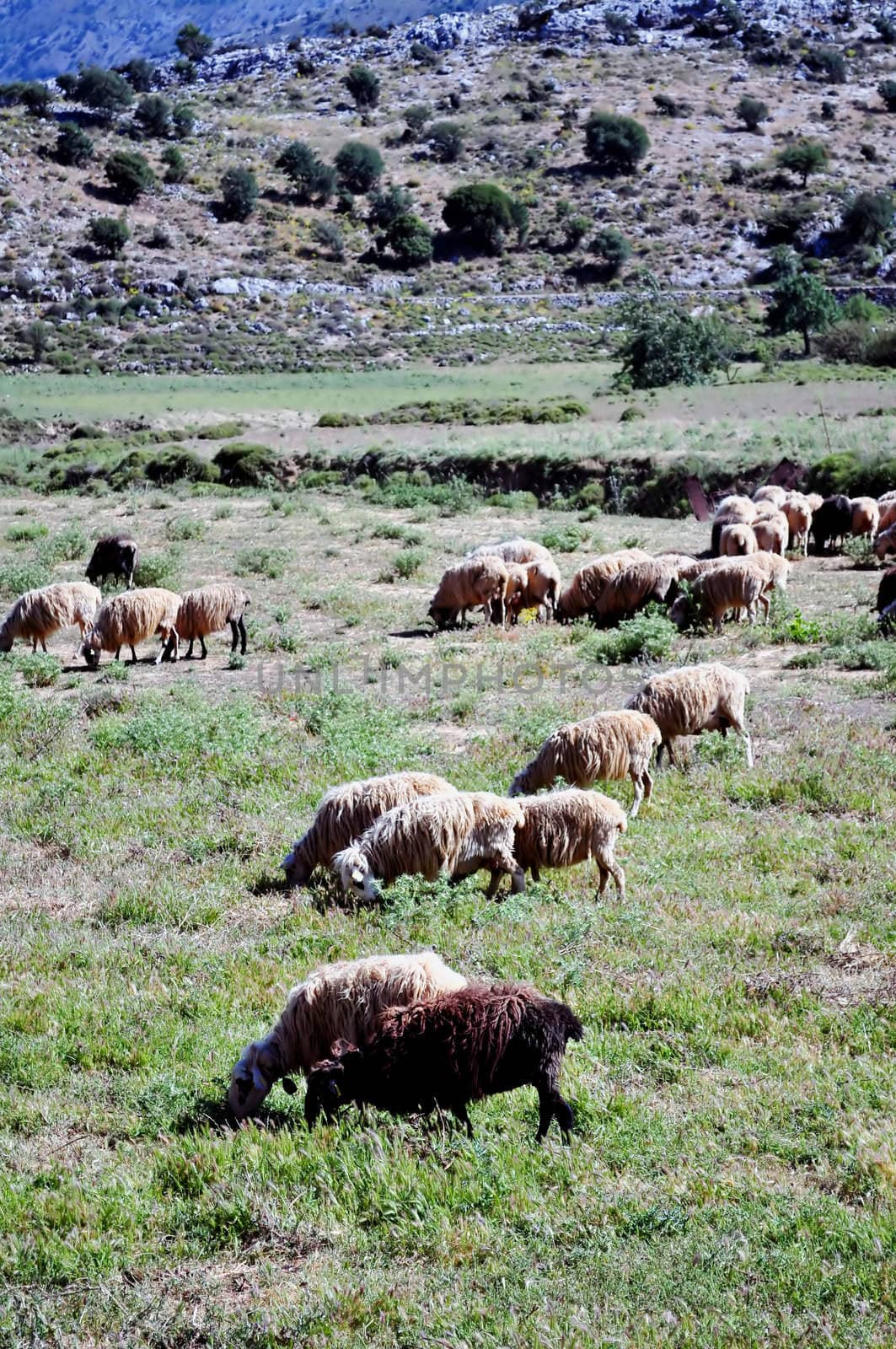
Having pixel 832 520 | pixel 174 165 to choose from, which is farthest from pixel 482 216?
pixel 832 520

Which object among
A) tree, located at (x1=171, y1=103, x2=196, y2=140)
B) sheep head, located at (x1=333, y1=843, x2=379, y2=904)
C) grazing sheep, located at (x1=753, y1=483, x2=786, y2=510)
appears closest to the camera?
sheep head, located at (x1=333, y1=843, x2=379, y2=904)

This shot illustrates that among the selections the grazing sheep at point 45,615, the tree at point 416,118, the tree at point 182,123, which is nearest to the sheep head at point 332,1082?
the grazing sheep at point 45,615

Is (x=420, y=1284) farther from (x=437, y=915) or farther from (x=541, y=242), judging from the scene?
(x=541, y=242)

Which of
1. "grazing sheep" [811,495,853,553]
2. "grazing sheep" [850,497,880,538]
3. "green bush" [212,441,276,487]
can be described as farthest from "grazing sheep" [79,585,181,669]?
"green bush" [212,441,276,487]

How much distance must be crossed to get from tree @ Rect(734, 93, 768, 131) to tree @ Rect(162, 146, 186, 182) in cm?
4872

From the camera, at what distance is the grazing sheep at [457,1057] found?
482cm

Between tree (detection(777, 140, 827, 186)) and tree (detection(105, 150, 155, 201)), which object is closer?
tree (detection(105, 150, 155, 201))

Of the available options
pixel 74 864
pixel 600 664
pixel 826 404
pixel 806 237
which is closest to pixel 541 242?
pixel 806 237

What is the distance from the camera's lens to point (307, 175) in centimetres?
9544

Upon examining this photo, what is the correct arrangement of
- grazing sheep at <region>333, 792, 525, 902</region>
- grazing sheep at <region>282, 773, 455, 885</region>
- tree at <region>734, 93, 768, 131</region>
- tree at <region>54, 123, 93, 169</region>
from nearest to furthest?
grazing sheep at <region>333, 792, 525, 902</region> → grazing sheep at <region>282, 773, 455, 885</region> → tree at <region>54, 123, 93, 169</region> → tree at <region>734, 93, 768, 131</region>

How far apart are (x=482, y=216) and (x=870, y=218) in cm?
2696

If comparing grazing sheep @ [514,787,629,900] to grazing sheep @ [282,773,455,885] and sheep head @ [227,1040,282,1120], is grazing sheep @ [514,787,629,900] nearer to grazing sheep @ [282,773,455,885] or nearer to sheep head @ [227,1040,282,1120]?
grazing sheep @ [282,773,455,885]

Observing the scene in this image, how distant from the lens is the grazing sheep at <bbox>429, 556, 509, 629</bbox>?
16281 millimetres

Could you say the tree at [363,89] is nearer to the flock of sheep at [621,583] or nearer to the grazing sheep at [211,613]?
the flock of sheep at [621,583]
